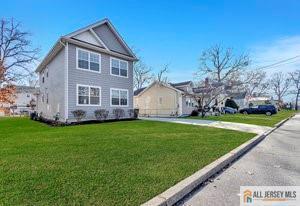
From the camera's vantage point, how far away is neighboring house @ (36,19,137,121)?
17.0m

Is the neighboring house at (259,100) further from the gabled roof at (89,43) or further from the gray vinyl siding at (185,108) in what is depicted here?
the gabled roof at (89,43)

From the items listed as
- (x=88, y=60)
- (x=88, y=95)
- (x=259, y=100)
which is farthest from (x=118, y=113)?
(x=259, y=100)

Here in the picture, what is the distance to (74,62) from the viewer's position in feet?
56.7

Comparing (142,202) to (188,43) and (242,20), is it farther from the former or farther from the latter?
(188,43)

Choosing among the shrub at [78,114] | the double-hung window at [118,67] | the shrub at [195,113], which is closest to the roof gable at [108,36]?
the double-hung window at [118,67]

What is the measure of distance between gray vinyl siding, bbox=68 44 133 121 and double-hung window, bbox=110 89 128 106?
355 mm

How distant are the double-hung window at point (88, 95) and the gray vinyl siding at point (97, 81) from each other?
0.30m

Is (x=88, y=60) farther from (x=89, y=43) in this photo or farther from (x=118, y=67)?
(x=118, y=67)

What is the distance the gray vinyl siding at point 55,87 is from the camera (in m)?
17.6

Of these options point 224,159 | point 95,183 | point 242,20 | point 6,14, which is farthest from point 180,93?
point 95,183

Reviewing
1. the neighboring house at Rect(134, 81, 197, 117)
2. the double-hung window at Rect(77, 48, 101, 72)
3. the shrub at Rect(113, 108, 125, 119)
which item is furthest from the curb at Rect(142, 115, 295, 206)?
the neighboring house at Rect(134, 81, 197, 117)

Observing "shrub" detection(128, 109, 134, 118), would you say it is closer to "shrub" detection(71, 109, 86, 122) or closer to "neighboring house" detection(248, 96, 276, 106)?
"shrub" detection(71, 109, 86, 122)

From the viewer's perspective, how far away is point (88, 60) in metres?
18.4

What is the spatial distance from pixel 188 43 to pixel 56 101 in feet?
48.6
